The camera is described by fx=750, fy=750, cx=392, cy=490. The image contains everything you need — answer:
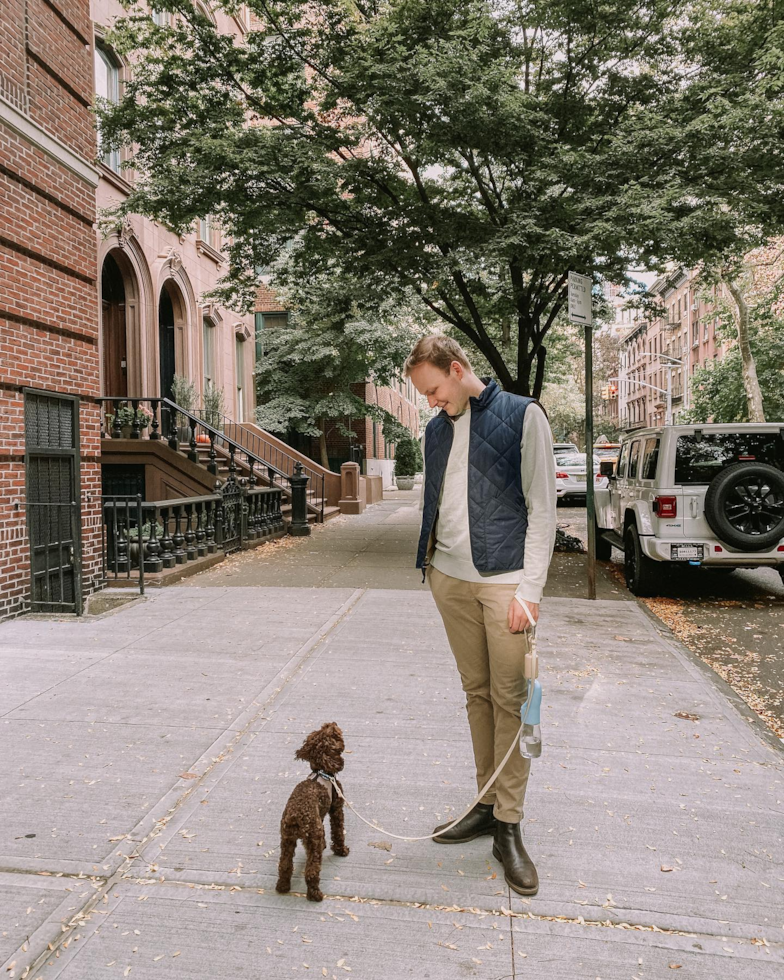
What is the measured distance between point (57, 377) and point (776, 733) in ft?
23.9

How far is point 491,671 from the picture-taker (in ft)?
9.87

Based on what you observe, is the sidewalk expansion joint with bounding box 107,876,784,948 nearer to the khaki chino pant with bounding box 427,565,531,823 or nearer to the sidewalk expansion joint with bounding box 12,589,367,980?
the sidewalk expansion joint with bounding box 12,589,367,980

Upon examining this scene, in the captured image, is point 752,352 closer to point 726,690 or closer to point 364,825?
point 726,690

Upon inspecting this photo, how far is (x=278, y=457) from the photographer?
68.2 feet

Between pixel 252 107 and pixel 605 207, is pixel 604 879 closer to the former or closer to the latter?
pixel 605 207

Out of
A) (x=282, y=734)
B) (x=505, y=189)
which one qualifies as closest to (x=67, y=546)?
(x=282, y=734)

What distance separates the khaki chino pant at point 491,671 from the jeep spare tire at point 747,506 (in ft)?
18.6

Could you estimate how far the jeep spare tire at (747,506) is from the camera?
7785 millimetres

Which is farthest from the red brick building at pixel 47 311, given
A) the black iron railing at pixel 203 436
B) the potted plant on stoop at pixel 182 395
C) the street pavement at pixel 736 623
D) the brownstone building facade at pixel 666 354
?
the brownstone building facade at pixel 666 354

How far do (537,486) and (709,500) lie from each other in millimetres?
5759

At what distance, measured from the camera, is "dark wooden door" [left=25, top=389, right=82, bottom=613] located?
7.38 meters

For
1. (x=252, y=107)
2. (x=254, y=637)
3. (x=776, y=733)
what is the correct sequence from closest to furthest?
(x=776, y=733)
(x=254, y=637)
(x=252, y=107)

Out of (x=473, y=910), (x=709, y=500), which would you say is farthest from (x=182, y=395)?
(x=473, y=910)

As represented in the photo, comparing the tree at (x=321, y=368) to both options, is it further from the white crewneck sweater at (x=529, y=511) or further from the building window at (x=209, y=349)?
the white crewneck sweater at (x=529, y=511)
